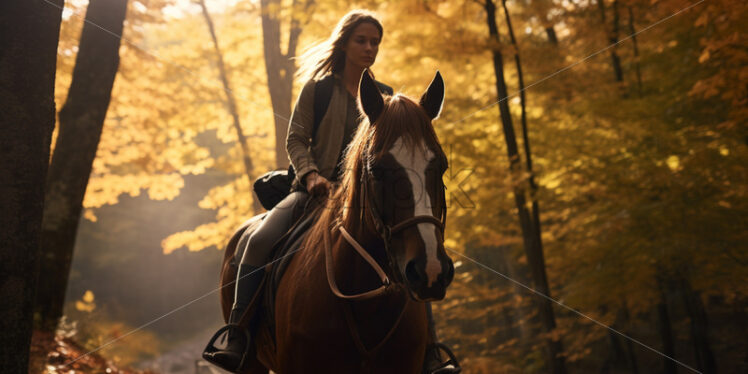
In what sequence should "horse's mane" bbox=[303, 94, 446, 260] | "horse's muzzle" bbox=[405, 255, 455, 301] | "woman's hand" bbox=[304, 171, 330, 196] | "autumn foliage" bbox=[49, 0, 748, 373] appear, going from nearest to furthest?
1. "horse's muzzle" bbox=[405, 255, 455, 301]
2. "horse's mane" bbox=[303, 94, 446, 260]
3. "woman's hand" bbox=[304, 171, 330, 196]
4. "autumn foliage" bbox=[49, 0, 748, 373]

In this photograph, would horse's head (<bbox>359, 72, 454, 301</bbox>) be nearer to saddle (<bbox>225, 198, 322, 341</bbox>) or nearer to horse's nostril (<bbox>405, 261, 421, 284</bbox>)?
horse's nostril (<bbox>405, 261, 421, 284</bbox>)

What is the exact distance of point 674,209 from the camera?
312 inches

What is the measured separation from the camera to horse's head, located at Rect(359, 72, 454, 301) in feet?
7.22

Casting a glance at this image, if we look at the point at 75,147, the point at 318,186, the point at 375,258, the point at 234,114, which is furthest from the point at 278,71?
the point at 375,258

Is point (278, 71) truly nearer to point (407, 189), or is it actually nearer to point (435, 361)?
point (435, 361)

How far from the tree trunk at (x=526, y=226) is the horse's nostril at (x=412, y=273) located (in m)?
6.28

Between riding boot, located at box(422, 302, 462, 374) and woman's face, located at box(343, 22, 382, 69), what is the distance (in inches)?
66.4

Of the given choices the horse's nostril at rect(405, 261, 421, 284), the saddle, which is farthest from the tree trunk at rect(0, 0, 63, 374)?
the horse's nostril at rect(405, 261, 421, 284)

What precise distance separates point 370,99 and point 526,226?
6387 millimetres

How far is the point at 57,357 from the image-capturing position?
7293 millimetres

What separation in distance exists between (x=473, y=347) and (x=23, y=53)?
42.2ft

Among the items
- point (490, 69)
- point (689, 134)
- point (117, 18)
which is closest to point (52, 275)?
point (117, 18)

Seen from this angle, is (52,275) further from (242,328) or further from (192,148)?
(192,148)

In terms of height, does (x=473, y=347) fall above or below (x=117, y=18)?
below
